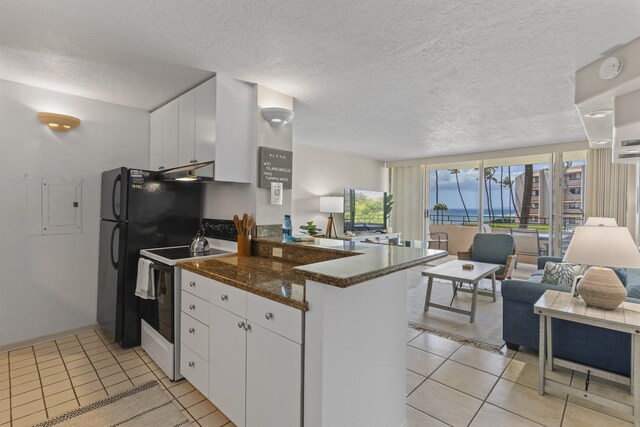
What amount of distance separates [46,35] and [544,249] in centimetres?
794

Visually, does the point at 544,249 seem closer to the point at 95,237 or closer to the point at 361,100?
the point at 361,100

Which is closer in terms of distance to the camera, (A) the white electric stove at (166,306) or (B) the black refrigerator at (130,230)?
(A) the white electric stove at (166,306)

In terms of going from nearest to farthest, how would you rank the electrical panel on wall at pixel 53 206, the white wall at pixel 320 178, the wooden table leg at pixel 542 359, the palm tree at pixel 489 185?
1. the wooden table leg at pixel 542 359
2. the electrical panel on wall at pixel 53 206
3. the white wall at pixel 320 178
4. the palm tree at pixel 489 185

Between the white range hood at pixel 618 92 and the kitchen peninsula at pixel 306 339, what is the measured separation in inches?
63.6

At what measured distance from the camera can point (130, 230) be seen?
8.67ft

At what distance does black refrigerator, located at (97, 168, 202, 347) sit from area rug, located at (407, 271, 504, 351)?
271cm

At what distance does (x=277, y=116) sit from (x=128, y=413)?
2403 millimetres

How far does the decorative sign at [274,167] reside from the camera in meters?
2.66

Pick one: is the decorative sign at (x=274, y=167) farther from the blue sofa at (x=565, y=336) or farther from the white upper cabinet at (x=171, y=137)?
the blue sofa at (x=565, y=336)

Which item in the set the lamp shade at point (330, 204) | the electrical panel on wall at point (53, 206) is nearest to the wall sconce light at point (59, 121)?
the electrical panel on wall at point (53, 206)

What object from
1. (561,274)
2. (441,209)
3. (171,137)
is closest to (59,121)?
(171,137)

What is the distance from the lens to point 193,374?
80.6 inches

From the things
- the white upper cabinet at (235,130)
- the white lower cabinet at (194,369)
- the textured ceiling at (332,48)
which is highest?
the textured ceiling at (332,48)

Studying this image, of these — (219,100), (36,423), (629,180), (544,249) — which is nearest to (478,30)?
(219,100)
